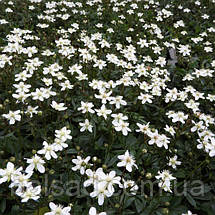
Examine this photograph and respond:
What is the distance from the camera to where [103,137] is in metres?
2.66

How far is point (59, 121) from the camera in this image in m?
2.65

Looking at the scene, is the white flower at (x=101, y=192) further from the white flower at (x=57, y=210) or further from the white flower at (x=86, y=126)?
the white flower at (x=86, y=126)

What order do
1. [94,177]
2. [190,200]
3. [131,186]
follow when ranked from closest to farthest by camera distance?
[94,177] < [131,186] < [190,200]

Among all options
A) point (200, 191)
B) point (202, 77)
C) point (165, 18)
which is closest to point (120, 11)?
point (165, 18)

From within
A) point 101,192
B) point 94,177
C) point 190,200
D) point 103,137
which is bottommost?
point 190,200

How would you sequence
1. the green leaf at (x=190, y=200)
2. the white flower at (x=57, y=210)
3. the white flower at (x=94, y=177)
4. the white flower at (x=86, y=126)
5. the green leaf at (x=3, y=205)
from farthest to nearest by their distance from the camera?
the white flower at (x=86, y=126) → the green leaf at (x=190, y=200) → the green leaf at (x=3, y=205) → the white flower at (x=94, y=177) → the white flower at (x=57, y=210)

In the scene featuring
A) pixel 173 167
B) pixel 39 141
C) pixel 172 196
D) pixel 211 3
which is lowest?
pixel 172 196

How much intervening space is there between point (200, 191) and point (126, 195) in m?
0.80

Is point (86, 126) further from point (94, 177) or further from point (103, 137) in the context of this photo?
point (94, 177)

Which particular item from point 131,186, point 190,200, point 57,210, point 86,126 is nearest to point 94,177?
point 57,210

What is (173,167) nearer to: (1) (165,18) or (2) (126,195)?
(2) (126,195)

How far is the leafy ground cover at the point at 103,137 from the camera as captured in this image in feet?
6.63

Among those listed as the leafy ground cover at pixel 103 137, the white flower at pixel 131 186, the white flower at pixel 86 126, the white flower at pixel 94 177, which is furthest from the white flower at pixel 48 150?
the white flower at pixel 131 186

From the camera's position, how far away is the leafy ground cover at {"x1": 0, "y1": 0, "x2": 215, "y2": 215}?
202cm
